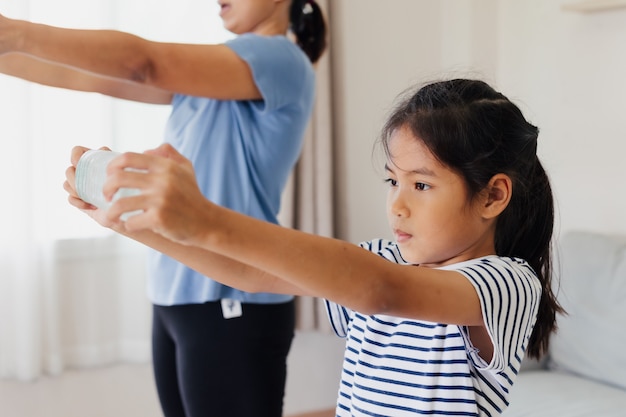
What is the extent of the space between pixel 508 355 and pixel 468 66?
1946mm

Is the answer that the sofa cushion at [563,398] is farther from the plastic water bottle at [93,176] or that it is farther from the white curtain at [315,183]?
the plastic water bottle at [93,176]

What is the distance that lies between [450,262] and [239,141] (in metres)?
0.63

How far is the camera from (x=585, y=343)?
7.62ft

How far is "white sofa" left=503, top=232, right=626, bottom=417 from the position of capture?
215 centimetres

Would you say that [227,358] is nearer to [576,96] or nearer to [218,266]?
[218,266]

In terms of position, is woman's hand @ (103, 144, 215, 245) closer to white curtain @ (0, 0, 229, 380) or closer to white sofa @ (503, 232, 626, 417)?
white sofa @ (503, 232, 626, 417)

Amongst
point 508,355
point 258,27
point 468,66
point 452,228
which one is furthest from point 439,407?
point 468,66

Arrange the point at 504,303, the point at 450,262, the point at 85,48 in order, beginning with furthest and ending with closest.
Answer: the point at 85,48 < the point at 450,262 < the point at 504,303

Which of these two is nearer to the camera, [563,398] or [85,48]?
[85,48]

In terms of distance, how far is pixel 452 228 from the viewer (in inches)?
40.6

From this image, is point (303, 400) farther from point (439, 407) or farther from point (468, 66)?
point (439, 407)

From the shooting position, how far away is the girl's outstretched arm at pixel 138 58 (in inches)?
47.9

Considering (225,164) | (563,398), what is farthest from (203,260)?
(563,398)

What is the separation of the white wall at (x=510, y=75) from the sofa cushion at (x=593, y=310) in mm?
165
